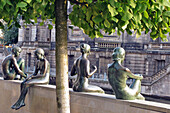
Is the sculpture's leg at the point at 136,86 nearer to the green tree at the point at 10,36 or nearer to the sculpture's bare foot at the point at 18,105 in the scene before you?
the sculpture's bare foot at the point at 18,105

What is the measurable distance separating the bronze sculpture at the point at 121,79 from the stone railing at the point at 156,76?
65.0 ft

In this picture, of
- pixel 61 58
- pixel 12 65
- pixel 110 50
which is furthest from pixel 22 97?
pixel 110 50

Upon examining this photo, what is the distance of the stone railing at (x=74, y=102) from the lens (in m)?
5.68

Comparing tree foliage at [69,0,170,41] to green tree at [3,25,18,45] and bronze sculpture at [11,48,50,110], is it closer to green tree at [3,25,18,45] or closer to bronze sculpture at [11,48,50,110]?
bronze sculpture at [11,48,50,110]

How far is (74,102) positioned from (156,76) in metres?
19.8

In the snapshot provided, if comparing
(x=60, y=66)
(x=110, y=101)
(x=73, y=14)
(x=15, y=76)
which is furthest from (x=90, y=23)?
(x=15, y=76)

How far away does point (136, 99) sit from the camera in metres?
6.17

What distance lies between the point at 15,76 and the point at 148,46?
70.9ft

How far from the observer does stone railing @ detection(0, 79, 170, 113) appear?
5680mm

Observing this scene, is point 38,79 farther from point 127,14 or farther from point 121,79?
point 127,14

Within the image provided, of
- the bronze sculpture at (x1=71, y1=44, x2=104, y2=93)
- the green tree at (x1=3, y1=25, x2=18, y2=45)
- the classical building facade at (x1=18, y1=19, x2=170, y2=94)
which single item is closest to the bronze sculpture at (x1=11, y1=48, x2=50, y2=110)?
the bronze sculpture at (x1=71, y1=44, x2=104, y2=93)

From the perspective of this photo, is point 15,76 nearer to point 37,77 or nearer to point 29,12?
point 37,77

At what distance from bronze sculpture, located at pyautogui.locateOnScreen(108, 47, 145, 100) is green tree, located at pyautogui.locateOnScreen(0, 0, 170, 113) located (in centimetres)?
72

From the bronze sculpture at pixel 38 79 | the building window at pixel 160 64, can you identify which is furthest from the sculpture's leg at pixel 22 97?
the building window at pixel 160 64
